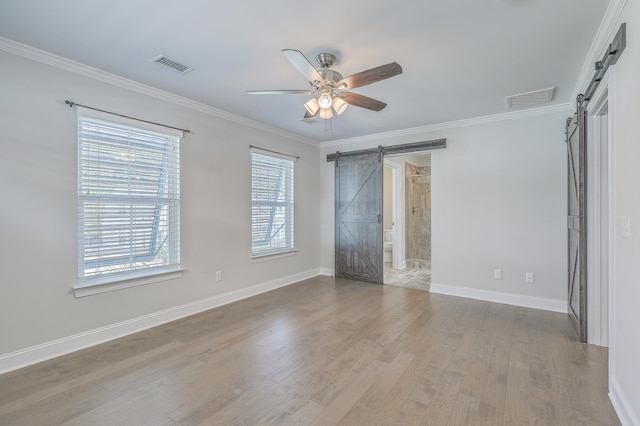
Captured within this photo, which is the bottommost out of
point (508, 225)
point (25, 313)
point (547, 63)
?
point (25, 313)

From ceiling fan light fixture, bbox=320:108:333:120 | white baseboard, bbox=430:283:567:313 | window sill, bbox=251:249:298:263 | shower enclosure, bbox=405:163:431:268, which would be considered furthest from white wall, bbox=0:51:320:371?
shower enclosure, bbox=405:163:431:268

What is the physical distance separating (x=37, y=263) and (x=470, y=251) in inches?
195

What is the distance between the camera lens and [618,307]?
1.90 meters

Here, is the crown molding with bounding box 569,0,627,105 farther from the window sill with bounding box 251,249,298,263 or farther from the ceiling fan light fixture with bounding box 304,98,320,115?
the window sill with bounding box 251,249,298,263

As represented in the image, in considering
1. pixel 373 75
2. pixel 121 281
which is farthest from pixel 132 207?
pixel 373 75

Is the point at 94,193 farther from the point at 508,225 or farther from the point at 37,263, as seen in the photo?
the point at 508,225

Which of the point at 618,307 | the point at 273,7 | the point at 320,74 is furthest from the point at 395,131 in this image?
the point at 618,307

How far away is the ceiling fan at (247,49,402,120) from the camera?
2143mm

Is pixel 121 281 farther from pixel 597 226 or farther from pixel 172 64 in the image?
pixel 597 226

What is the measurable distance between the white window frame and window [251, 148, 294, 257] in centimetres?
121

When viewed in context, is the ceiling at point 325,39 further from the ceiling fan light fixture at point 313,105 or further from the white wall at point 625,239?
the white wall at point 625,239

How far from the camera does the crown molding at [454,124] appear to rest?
3799 mm

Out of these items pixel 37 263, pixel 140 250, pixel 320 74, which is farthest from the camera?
pixel 140 250

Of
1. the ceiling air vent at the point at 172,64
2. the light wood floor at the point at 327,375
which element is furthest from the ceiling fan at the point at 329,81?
the light wood floor at the point at 327,375
